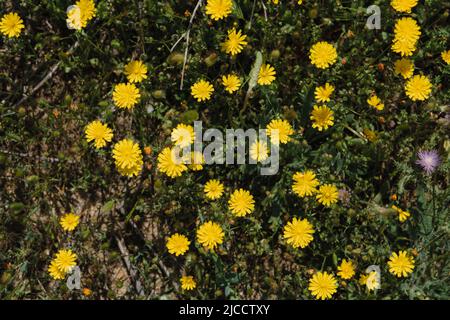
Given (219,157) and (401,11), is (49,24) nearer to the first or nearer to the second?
(219,157)

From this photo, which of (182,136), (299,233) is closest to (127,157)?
(182,136)

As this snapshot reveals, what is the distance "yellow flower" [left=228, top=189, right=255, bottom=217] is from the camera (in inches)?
145

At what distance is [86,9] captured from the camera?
12.5 ft

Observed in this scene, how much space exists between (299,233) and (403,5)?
76.8 inches

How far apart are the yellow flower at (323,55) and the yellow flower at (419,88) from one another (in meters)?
0.65

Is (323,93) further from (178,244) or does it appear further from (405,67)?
(178,244)

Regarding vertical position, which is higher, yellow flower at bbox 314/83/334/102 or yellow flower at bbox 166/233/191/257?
yellow flower at bbox 314/83/334/102

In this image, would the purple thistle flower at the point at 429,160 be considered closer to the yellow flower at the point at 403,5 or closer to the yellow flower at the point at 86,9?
the yellow flower at the point at 403,5

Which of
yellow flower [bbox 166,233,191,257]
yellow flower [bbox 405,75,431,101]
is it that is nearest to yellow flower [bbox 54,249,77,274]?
yellow flower [bbox 166,233,191,257]

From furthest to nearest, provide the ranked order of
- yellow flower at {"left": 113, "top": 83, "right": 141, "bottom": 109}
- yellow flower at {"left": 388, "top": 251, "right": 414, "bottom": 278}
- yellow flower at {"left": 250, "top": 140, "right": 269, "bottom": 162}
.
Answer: yellow flower at {"left": 113, "top": 83, "right": 141, "bottom": 109} < yellow flower at {"left": 250, "top": 140, "right": 269, "bottom": 162} < yellow flower at {"left": 388, "top": 251, "right": 414, "bottom": 278}

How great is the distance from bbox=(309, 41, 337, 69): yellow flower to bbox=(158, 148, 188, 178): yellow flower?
4.27 feet

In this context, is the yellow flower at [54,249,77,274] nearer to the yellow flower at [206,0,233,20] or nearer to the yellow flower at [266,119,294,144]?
the yellow flower at [266,119,294,144]

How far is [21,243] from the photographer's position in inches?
160

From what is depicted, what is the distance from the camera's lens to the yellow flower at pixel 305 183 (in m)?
3.59
